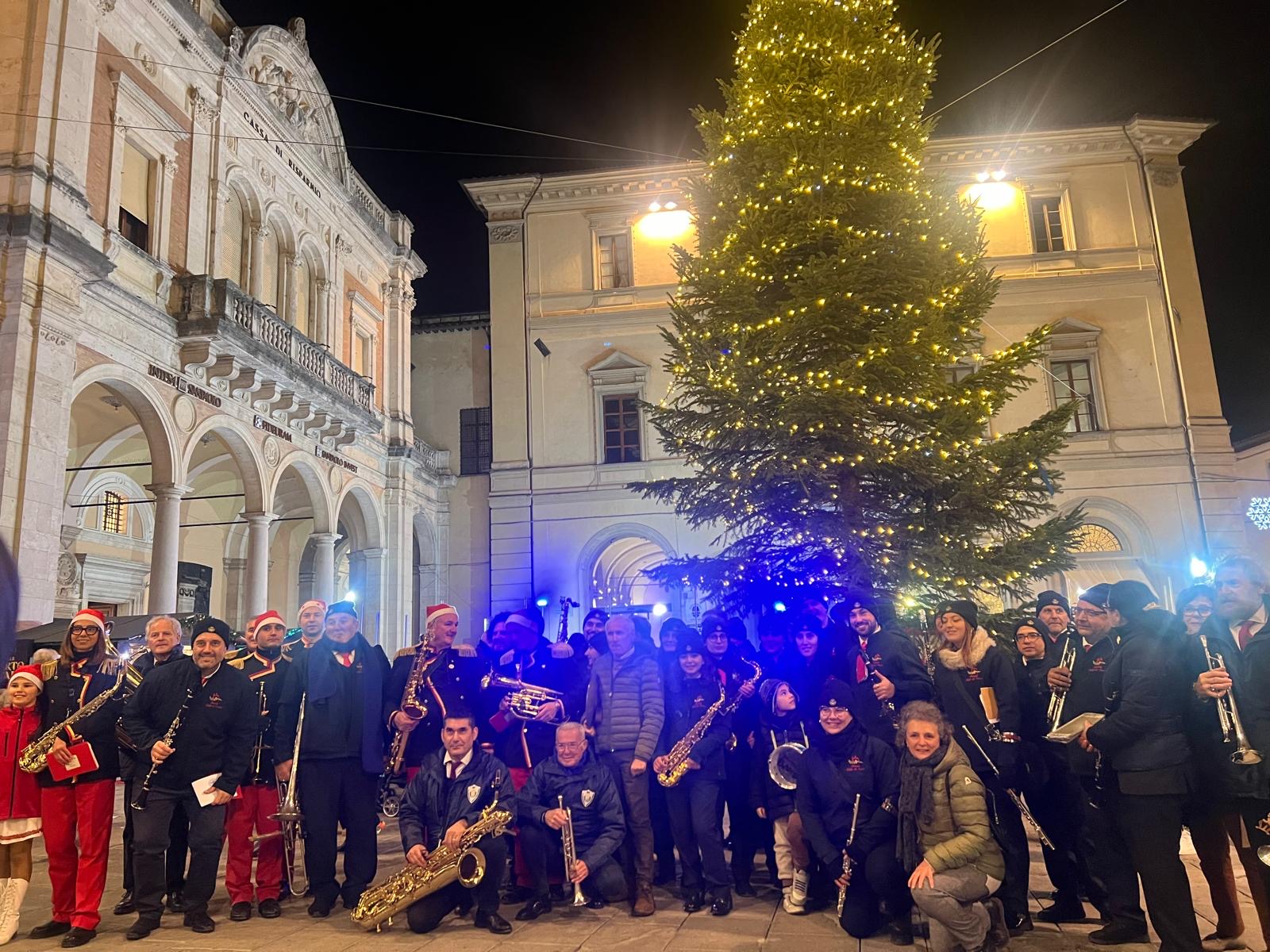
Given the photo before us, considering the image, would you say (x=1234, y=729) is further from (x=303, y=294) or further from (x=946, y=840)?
(x=303, y=294)

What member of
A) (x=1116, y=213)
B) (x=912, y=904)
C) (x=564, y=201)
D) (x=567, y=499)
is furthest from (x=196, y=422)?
(x=1116, y=213)

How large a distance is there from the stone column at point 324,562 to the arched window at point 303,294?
190 inches

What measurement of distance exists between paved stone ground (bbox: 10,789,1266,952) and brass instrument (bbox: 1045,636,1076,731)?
1227mm

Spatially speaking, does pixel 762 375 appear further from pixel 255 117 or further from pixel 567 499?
pixel 255 117

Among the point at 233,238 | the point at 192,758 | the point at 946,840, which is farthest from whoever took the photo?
the point at 233,238

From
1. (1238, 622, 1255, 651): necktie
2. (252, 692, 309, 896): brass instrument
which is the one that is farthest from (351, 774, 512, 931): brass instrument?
(1238, 622, 1255, 651): necktie

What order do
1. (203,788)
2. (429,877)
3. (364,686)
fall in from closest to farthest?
(429,877)
(203,788)
(364,686)

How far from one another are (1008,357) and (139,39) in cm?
1505

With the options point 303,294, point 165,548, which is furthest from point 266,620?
point 303,294

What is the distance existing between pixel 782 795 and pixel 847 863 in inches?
34.5

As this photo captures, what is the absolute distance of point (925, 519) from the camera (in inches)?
407

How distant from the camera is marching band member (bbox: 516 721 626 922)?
5996 mm

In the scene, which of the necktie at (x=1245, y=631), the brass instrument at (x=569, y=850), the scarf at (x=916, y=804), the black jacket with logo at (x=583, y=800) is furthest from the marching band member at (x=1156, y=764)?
the brass instrument at (x=569, y=850)

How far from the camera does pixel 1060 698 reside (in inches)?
225
